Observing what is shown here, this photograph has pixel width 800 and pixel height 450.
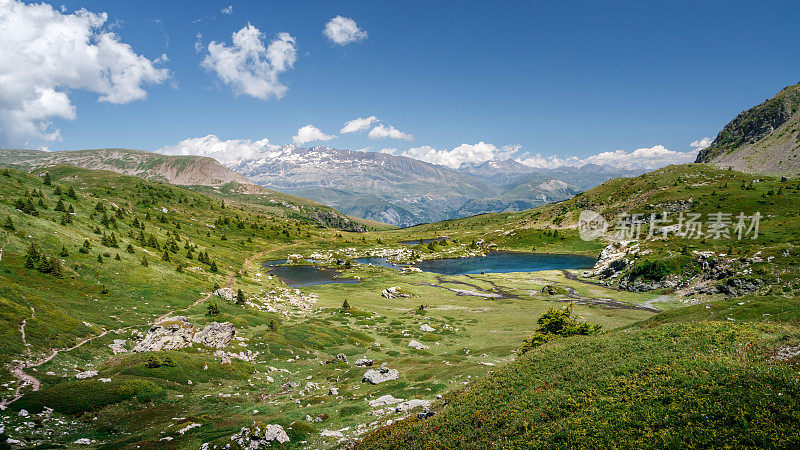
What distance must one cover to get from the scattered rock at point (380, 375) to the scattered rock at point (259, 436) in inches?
529

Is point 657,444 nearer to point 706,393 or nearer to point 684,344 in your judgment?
point 706,393

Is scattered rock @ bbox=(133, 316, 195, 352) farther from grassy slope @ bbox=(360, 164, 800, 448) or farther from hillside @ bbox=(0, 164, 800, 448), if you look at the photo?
grassy slope @ bbox=(360, 164, 800, 448)

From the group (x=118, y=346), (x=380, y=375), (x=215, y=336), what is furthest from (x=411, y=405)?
(x=118, y=346)

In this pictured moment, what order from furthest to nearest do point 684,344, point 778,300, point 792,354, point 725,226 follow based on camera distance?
point 725,226
point 778,300
point 684,344
point 792,354

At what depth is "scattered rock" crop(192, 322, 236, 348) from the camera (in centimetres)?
3934

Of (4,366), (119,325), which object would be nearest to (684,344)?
(4,366)

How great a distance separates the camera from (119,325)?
133 feet

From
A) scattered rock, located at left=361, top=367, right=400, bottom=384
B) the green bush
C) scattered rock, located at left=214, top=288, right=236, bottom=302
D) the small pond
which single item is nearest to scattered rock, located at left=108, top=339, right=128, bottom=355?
scattered rock, located at left=361, top=367, right=400, bottom=384

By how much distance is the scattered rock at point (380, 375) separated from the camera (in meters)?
33.0

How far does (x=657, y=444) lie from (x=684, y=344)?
38.0ft

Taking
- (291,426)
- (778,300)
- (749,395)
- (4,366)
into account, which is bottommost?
(291,426)

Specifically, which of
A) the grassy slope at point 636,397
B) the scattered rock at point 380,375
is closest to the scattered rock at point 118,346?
the scattered rock at point 380,375

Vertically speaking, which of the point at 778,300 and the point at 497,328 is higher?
the point at 778,300

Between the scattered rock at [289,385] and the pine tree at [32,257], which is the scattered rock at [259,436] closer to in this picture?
the scattered rock at [289,385]
